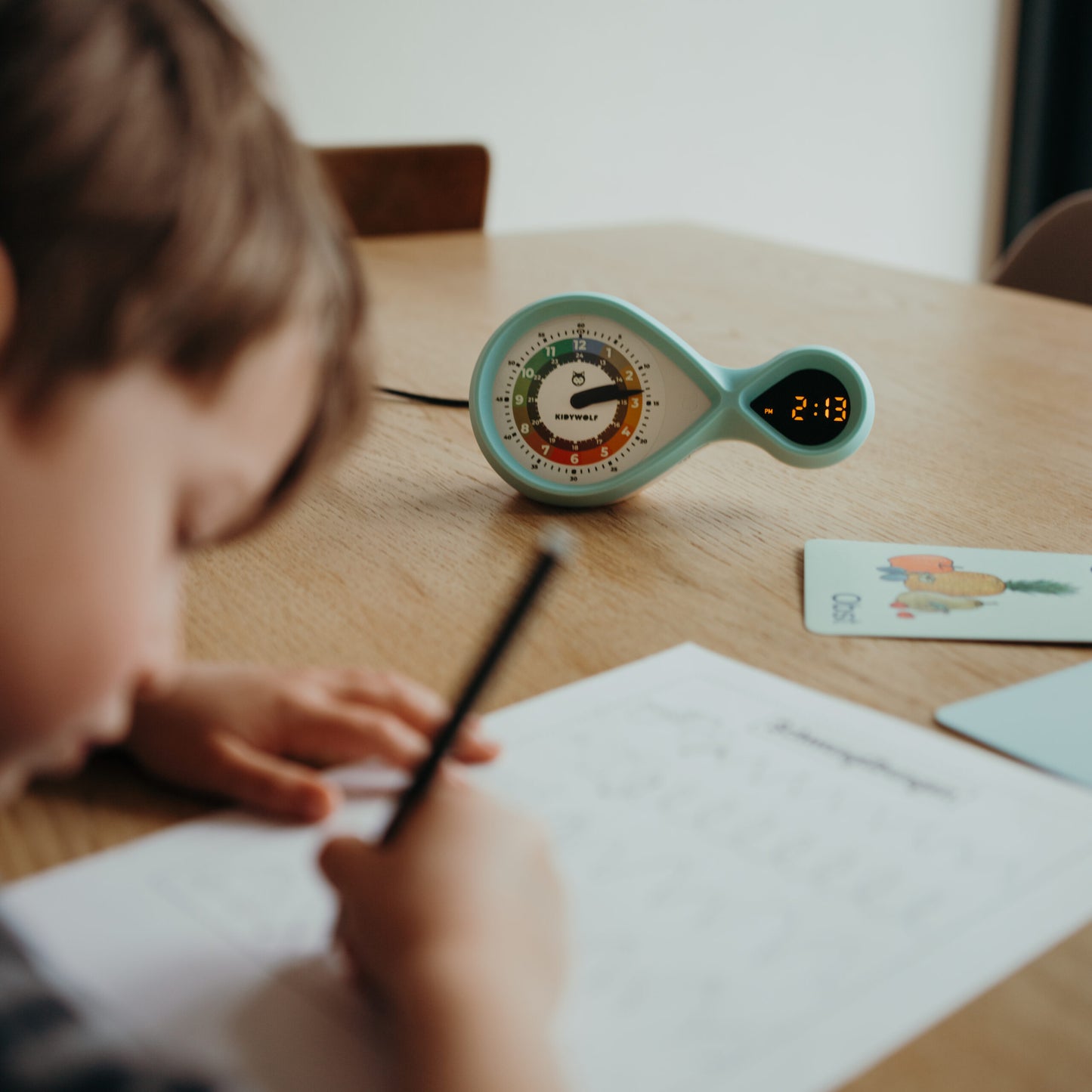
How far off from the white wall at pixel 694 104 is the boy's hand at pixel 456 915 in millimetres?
2376

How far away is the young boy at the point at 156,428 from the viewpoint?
363 millimetres

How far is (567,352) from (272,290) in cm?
38

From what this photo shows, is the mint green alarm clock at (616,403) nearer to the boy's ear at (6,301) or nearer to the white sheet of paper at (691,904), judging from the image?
the white sheet of paper at (691,904)

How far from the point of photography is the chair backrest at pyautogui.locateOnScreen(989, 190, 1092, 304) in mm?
1599

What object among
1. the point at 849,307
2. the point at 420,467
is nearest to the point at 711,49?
the point at 849,307

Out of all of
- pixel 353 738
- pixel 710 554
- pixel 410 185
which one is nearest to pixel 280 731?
pixel 353 738

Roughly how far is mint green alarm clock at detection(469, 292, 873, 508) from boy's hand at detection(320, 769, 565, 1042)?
1.22 ft

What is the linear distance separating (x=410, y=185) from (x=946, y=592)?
1.29 m

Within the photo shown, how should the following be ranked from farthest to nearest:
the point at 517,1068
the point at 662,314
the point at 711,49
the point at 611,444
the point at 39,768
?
the point at 711,49
the point at 662,314
the point at 611,444
the point at 39,768
the point at 517,1068

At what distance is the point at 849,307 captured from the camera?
1.37 meters

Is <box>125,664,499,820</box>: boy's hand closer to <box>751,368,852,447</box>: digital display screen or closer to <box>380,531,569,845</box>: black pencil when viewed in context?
<box>380,531,569,845</box>: black pencil

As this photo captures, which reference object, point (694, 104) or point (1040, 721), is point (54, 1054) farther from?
point (694, 104)

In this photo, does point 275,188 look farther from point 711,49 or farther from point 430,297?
point 711,49

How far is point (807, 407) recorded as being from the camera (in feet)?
2.51
